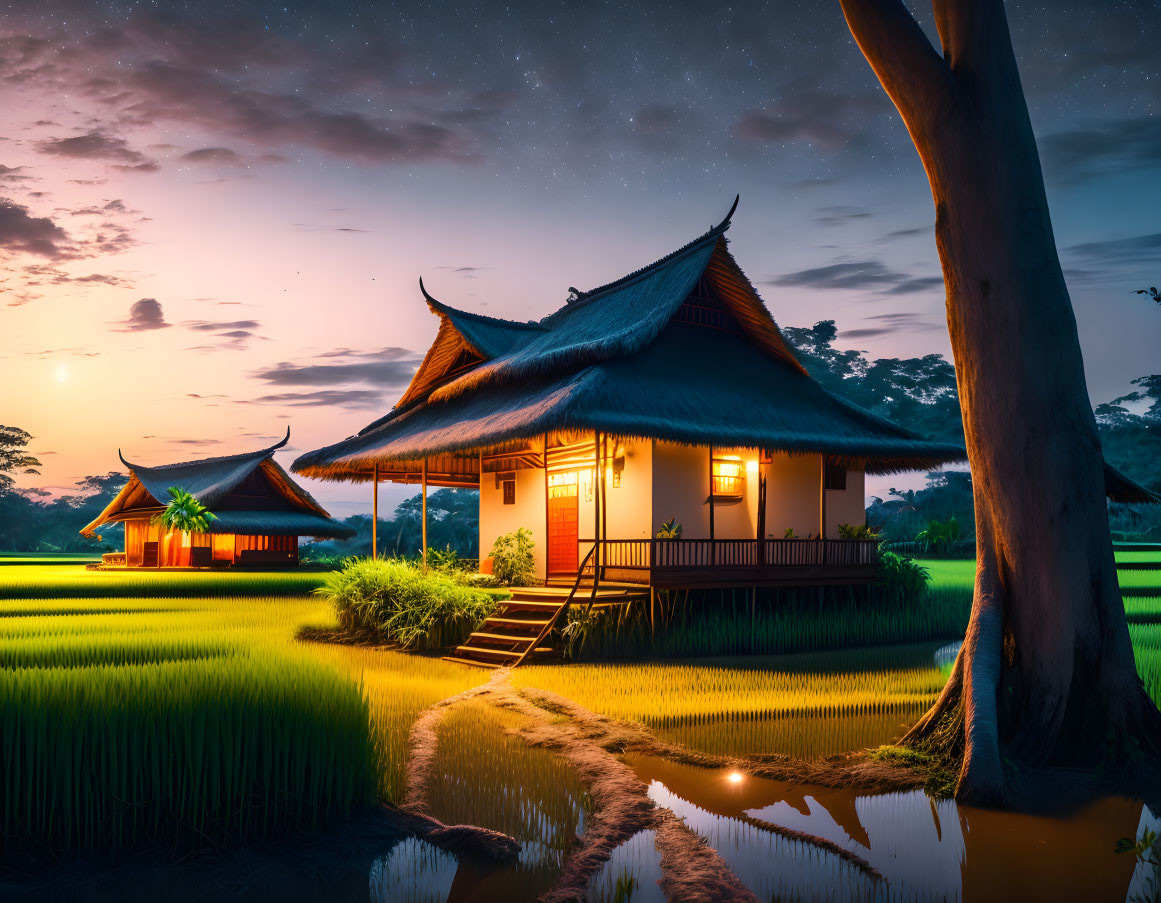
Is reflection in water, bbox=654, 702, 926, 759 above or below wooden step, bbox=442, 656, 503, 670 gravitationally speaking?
above

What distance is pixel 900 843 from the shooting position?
563cm

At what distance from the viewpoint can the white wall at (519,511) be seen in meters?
20.9

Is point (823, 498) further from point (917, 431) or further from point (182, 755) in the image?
point (917, 431)

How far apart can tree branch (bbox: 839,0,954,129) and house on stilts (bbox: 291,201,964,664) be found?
7426mm

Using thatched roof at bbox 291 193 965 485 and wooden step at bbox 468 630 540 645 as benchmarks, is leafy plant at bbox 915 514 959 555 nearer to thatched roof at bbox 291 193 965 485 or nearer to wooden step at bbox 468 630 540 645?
thatched roof at bbox 291 193 965 485

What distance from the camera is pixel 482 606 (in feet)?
52.4

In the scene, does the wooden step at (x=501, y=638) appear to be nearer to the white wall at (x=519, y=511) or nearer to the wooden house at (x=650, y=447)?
the wooden house at (x=650, y=447)

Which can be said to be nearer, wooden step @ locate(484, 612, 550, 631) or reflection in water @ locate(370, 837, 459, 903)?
reflection in water @ locate(370, 837, 459, 903)

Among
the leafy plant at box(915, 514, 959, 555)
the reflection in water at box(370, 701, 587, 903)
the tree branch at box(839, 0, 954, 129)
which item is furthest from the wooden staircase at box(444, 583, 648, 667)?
the leafy plant at box(915, 514, 959, 555)

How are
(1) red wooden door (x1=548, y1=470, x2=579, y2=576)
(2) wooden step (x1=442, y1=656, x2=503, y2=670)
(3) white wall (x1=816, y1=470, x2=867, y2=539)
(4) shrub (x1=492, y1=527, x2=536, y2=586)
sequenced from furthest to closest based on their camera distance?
(3) white wall (x1=816, y1=470, x2=867, y2=539) → (4) shrub (x1=492, y1=527, x2=536, y2=586) → (1) red wooden door (x1=548, y1=470, x2=579, y2=576) → (2) wooden step (x1=442, y1=656, x2=503, y2=670)

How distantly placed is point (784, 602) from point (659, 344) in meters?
5.74

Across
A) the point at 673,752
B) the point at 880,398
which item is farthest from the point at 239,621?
the point at 880,398

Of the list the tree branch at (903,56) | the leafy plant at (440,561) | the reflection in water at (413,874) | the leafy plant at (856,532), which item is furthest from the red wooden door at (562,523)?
the reflection in water at (413,874)

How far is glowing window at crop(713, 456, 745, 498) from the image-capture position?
62.1 ft
